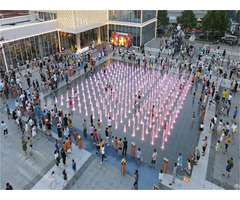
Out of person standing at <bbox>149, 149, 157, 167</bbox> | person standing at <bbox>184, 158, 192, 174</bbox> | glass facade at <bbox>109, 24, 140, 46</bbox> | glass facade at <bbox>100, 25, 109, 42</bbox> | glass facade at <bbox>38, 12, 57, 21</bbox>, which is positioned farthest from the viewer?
glass facade at <bbox>100, 25, 109, 42</bbox>

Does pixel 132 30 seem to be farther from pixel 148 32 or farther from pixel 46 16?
pixel 46 16

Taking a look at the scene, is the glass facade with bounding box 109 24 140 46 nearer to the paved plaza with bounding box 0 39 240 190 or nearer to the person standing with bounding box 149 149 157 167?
the paved plaza with bounding box 0 39 240 190

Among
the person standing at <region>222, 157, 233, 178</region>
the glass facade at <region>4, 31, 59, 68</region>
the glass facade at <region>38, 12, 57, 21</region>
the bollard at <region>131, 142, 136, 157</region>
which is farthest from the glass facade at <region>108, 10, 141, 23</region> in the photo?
the person standing at <region>222, 157, 233, 178</region>

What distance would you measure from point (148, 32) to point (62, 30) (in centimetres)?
1617

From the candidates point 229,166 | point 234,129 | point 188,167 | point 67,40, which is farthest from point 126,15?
point 229,166

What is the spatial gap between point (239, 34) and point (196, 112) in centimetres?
3516

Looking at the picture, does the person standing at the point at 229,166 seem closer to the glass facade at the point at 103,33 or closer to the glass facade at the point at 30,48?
the glass facade at the point at 30,48

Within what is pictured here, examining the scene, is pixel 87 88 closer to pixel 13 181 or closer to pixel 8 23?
pixel 13 181

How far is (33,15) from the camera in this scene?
38.0 metres

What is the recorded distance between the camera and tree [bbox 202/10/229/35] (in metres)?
37.7

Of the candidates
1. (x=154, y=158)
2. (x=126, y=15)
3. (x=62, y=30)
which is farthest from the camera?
(x=126, y=15)

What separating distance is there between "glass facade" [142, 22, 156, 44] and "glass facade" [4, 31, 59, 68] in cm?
1552

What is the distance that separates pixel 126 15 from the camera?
36125mm

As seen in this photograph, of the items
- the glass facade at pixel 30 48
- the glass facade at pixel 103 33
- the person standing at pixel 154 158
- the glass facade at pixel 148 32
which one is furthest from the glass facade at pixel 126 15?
the person standing at pixel 154 158
